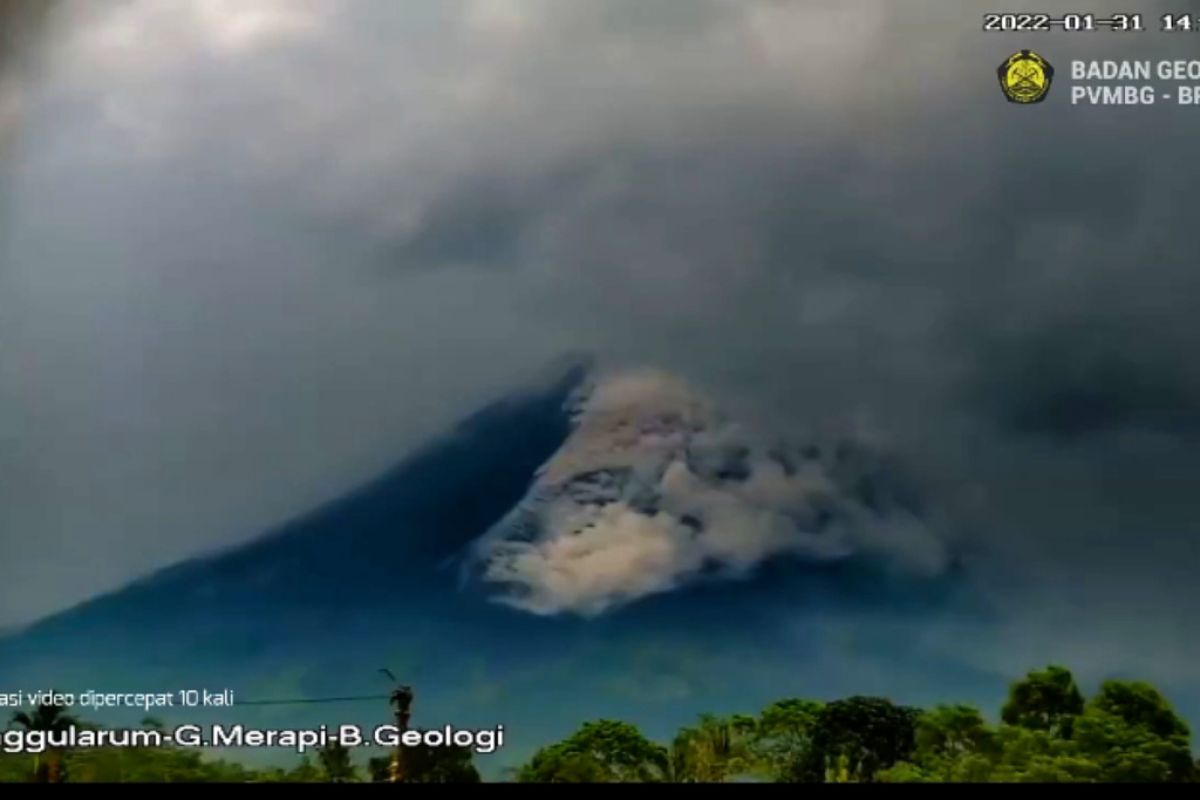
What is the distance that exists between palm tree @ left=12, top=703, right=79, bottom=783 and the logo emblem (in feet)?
7.74

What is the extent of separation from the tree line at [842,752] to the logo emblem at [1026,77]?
1.19 metres

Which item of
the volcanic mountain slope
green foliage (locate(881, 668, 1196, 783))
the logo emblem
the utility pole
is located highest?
the logo emblem

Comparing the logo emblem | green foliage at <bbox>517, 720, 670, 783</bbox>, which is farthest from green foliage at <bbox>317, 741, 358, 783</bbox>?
the logo emblem

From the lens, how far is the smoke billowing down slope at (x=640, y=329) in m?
2.49

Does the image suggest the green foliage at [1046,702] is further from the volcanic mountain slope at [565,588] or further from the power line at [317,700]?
the power line at [317,700]

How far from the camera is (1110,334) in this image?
2.52m

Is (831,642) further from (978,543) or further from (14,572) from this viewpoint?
(14,572)

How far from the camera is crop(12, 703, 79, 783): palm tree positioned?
249cm

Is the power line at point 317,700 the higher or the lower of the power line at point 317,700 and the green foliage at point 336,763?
the higher

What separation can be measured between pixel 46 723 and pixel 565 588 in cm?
111

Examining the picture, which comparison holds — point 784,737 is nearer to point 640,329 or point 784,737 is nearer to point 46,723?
point 640,329

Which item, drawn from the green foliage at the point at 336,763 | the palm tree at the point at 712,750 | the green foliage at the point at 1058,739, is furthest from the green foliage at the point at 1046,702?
the green foliage at the point at 336,763

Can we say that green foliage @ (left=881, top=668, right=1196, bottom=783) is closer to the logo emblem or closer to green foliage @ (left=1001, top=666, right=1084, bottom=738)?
green foliage @ (left=1001, top=666, right=1084, bottom=738)

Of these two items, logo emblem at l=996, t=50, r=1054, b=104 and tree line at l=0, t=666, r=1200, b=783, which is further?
logo emblem at l=996, t=50, r=1054, b=104
